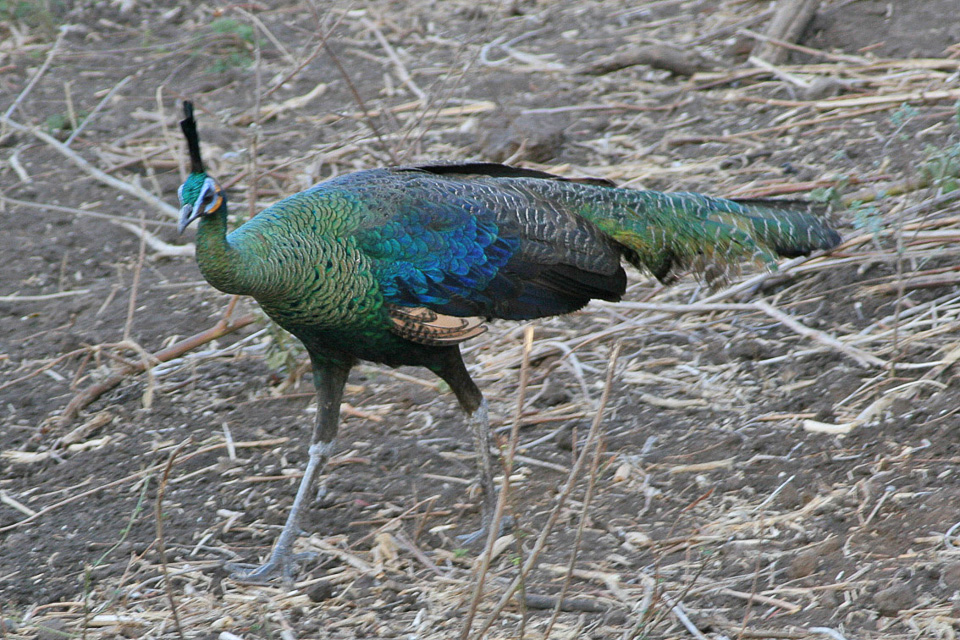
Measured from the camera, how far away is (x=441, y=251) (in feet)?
14.4

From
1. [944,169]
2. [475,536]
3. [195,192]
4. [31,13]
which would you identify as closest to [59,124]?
[31,13]

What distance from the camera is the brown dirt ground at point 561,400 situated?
13.5ft

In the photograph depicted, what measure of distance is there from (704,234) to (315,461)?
6.61 feet

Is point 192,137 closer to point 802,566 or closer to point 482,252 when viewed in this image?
point 482,252

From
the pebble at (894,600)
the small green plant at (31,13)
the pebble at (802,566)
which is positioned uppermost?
the small green plant at (31,13)

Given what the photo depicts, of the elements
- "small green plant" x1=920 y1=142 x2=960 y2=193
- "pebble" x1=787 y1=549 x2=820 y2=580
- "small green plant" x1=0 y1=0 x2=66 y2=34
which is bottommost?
"pebble" x1=787 y1=549 x2=820 y2=580

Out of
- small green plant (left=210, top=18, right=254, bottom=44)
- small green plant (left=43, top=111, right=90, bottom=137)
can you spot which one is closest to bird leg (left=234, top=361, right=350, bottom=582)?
small green plant (left=43, top=111, right=90, bottom=137)

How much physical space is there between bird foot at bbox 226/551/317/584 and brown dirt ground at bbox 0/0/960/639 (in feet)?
0.18

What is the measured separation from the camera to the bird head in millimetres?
3859

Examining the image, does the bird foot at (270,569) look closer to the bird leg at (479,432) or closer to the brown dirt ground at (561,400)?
the brown dirt ground at (561,400)

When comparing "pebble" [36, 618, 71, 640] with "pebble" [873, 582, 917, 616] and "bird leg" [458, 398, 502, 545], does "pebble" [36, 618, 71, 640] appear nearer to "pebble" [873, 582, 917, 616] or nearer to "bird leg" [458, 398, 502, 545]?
"bird leg" [458, 398, 502, 545]

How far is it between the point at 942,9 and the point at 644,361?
427 cm

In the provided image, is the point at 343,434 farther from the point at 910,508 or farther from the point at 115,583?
the point at 910,508

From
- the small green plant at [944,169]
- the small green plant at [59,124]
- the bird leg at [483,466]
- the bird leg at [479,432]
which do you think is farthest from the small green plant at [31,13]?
the small green plant at [944,169]
